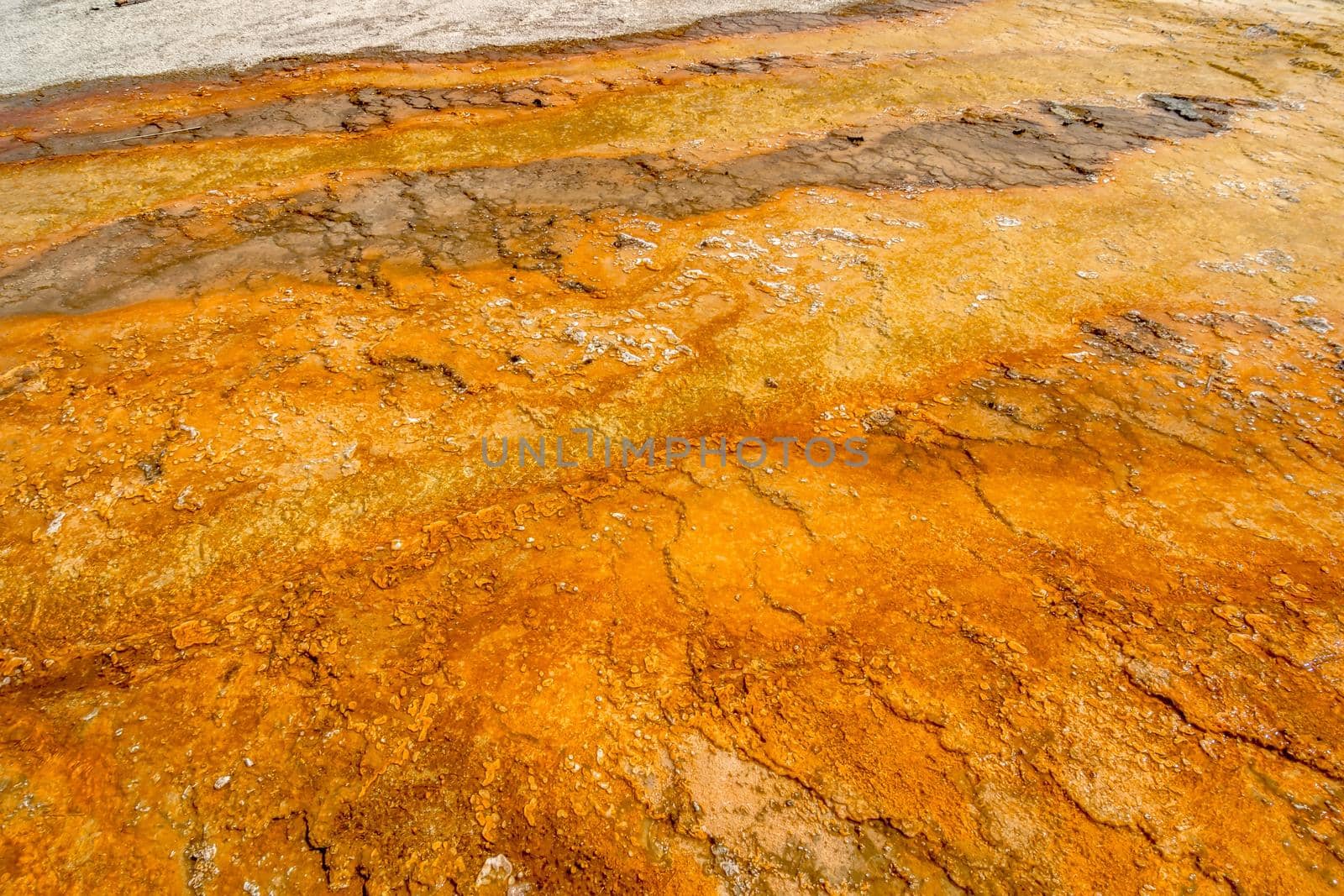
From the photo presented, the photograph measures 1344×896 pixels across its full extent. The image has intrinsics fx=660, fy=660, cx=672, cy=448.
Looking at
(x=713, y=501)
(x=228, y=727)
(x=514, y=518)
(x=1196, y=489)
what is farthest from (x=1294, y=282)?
(x=228, y=727)

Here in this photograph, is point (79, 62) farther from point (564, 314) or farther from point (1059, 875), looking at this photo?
point (1059, 875)

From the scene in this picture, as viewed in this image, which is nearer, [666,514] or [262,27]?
[666,514]

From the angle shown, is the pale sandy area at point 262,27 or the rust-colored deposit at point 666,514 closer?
the rust-colored deposit at point 666,514

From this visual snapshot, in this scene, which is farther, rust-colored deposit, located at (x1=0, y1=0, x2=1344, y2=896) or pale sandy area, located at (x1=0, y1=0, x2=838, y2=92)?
pale sandy area, located at (x1=0, y1=0, x2=838, y2=92)

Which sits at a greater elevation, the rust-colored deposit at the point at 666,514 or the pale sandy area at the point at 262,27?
the pale sandy area at the point at 262,27

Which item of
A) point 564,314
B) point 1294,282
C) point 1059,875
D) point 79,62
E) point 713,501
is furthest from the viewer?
point 79,62

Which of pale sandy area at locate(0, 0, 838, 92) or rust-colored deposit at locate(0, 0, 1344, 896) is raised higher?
pale sandy area at locate(0, 0, 838, 92)

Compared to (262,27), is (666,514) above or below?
below

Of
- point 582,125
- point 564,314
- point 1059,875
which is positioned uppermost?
point 582,125
